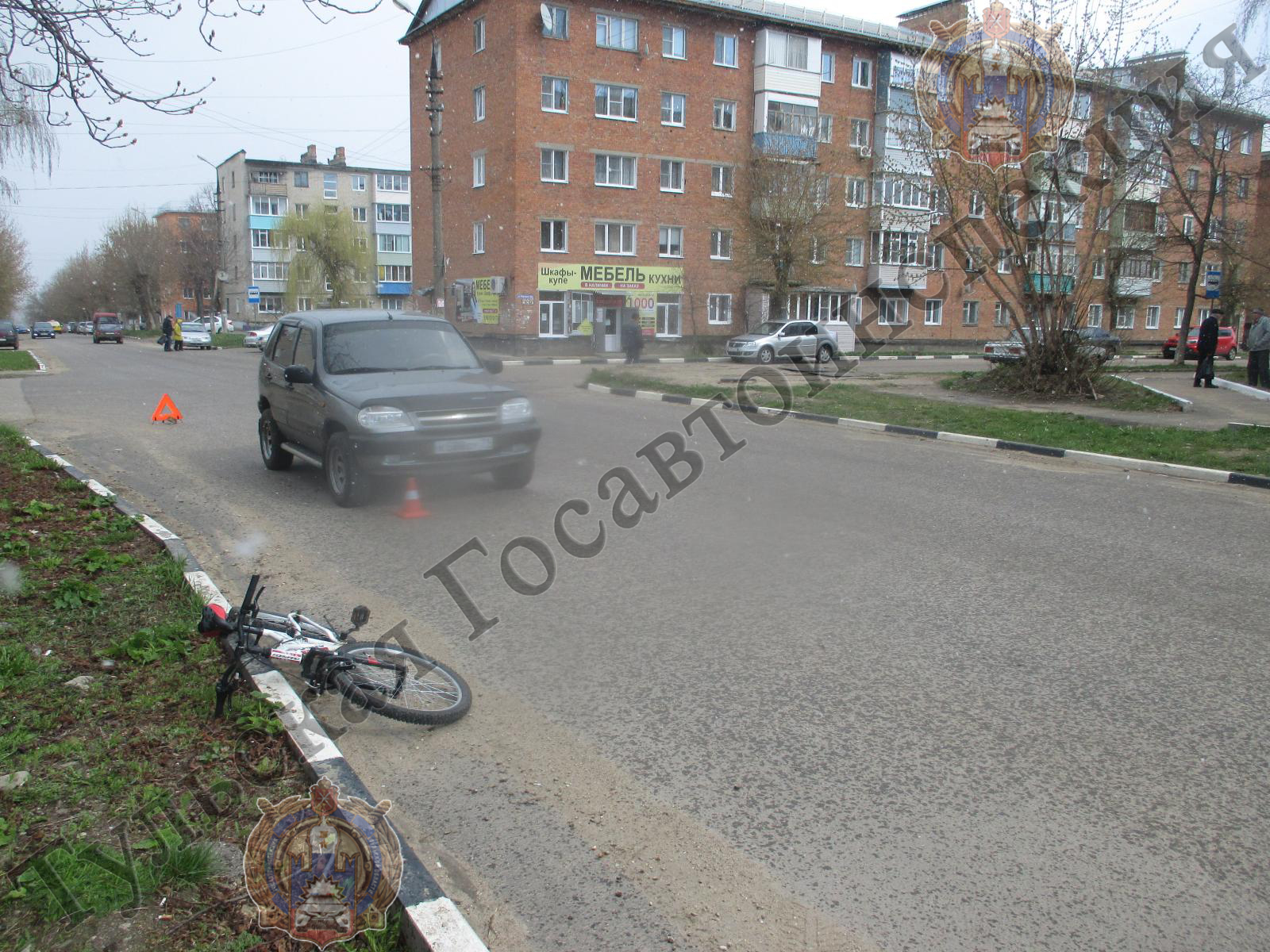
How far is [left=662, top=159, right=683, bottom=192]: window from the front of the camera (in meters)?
42.1

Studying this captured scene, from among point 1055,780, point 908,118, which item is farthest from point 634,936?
point 908,118

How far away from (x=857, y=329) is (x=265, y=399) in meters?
34.4

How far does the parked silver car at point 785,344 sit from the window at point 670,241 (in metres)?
9.19

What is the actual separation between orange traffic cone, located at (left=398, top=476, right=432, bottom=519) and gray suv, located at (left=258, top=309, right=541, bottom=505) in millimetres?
373

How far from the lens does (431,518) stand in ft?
25.5

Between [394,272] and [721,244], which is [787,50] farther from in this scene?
[394,272]

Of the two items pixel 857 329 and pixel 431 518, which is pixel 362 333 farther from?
pixel 857 329

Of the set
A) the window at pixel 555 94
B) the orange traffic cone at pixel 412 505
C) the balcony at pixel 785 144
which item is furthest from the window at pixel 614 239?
the orange traffic cone at pixel 412 505

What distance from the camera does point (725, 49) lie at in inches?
1690

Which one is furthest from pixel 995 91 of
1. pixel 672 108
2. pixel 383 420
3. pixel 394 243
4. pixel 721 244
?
pixel 394 243

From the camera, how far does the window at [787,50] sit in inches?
1704

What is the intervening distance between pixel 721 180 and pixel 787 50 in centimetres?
695

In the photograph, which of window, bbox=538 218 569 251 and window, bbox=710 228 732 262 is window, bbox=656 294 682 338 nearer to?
window, bbox=710 228 732 262

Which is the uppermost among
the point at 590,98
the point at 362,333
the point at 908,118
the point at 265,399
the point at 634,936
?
the point at 590,98
